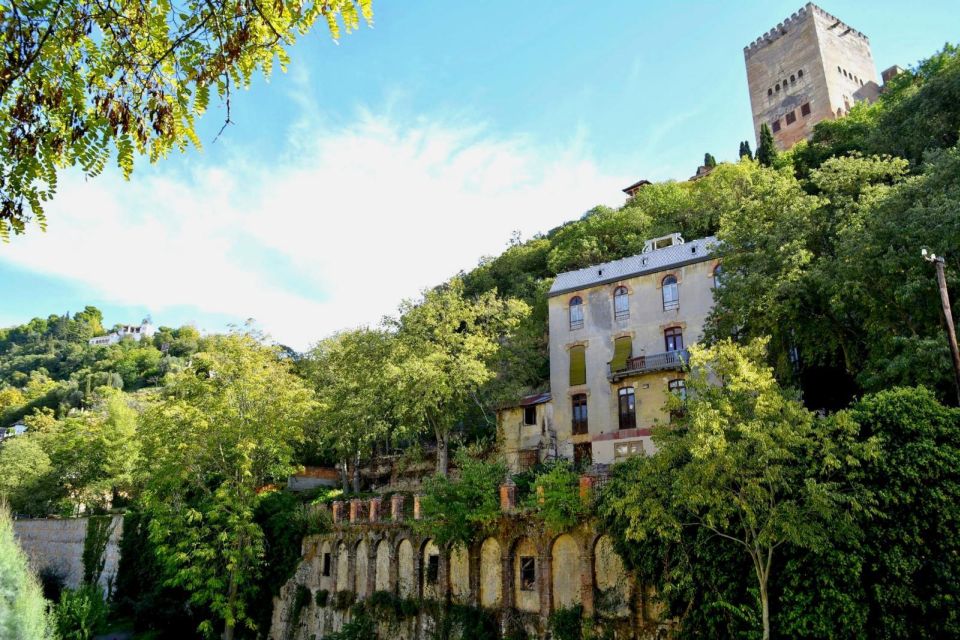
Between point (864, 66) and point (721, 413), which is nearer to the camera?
point (721, 413)

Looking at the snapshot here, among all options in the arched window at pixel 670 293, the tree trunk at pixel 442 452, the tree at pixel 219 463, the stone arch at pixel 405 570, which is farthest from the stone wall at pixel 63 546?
the arched window at pixel 670 293

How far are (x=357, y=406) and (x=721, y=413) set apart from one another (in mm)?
23557

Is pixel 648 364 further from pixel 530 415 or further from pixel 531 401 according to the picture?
pixel 530 415

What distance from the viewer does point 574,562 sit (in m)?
22.3

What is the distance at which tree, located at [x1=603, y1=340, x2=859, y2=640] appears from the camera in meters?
15.4

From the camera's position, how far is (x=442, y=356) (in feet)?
112

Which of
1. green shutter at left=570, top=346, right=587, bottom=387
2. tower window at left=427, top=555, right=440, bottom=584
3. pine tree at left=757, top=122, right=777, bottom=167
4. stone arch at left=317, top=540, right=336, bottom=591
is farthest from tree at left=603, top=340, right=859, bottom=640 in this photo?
pine tree at left=757, top=122, right=777, bottom=167

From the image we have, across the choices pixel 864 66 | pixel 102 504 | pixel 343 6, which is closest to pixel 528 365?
pixel 102 504

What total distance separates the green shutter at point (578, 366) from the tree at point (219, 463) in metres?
14.3

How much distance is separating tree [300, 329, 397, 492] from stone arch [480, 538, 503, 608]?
11456 mm

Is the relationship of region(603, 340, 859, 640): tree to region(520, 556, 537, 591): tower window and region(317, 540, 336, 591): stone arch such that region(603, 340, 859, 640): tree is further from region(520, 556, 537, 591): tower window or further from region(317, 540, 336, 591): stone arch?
region(317, 540, 336, 591): stone arch

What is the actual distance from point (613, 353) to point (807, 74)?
5317 centimetres

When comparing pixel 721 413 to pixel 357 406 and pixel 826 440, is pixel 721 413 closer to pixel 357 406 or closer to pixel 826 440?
pixel 826 440

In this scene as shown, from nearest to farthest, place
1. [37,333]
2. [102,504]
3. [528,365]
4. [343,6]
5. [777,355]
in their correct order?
[343,6] → [777,355] → [528,365] → [102,504] → [37,333]
